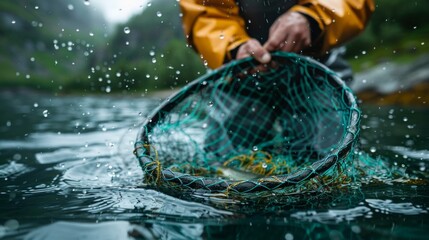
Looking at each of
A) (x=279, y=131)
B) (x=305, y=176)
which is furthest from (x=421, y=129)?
(x=305, y=176)

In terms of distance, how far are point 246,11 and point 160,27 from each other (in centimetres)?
9290

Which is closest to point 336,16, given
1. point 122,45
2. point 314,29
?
point 314,29

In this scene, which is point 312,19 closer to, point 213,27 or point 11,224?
point 213,27

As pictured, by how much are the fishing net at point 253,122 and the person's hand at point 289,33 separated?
0.25 feet

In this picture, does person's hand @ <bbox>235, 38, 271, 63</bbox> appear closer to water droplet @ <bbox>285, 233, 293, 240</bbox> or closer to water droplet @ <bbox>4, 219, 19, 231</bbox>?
water droplet @ <bbox>285, 233, 293, 240</bbox>

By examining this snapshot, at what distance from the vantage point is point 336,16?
2293 millimetres

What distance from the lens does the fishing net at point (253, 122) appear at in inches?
80.6

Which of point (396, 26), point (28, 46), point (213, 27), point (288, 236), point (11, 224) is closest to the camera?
point (288, 236)

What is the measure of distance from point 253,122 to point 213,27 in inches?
27.7

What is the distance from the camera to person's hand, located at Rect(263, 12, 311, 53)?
2.21 metres

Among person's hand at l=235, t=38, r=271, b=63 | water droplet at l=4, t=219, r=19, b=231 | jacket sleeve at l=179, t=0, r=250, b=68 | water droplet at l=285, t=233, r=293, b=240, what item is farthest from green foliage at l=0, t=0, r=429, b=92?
water droplet at l=285, t=233, r=293, b=240

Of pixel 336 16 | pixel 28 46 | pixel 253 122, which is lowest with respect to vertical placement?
pixel 253 122

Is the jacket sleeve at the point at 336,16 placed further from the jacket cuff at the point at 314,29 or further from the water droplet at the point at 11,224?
the water droplet at the point at 11,224

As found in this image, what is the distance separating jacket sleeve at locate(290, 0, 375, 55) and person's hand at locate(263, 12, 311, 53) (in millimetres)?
74
